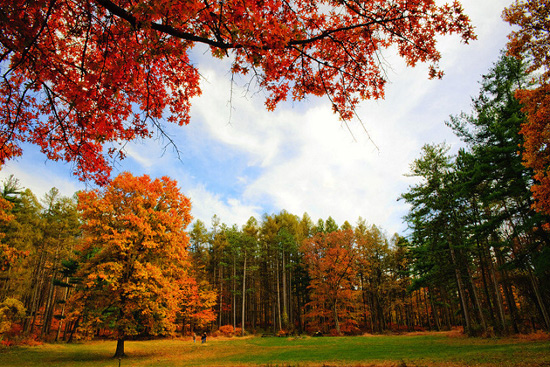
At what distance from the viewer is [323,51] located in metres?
4.38

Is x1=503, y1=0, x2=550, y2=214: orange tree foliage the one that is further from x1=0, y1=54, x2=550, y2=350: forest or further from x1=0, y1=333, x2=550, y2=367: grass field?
x1=0, y1=333, x2=550, y2=367: grass field

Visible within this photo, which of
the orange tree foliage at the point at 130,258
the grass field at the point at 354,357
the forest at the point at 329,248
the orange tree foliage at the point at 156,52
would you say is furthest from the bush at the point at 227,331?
the orange tree foliage at the point at 156,52

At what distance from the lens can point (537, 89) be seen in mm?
8992

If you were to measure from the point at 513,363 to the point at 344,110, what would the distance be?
379 inches

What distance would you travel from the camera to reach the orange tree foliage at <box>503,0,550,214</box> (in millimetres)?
8641

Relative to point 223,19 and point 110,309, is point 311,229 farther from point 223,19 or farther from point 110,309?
point 223,19

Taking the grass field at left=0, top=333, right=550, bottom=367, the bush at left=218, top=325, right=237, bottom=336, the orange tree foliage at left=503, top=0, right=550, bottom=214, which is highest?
the orange tree foliage at left=503, top=0, right=550, bottom=214

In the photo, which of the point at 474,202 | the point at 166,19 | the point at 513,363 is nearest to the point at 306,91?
the point at 166,19

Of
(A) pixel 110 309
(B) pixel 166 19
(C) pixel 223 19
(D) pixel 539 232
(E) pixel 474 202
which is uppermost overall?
(E) pixel 474 202

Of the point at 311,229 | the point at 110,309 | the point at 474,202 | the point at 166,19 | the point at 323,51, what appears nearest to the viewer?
the point at 166,19

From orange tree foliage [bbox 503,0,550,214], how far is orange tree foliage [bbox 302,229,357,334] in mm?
21651

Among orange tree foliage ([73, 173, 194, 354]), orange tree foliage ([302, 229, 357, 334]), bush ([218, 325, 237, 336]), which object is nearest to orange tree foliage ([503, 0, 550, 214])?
orange tree foliage ([73, 173, 194, 354])

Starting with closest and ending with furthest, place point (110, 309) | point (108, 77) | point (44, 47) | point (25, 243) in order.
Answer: point (108, 77) < point (44, 47) < point (110, 309) < point (25, 243)

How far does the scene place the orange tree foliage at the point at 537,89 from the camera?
8.64m
